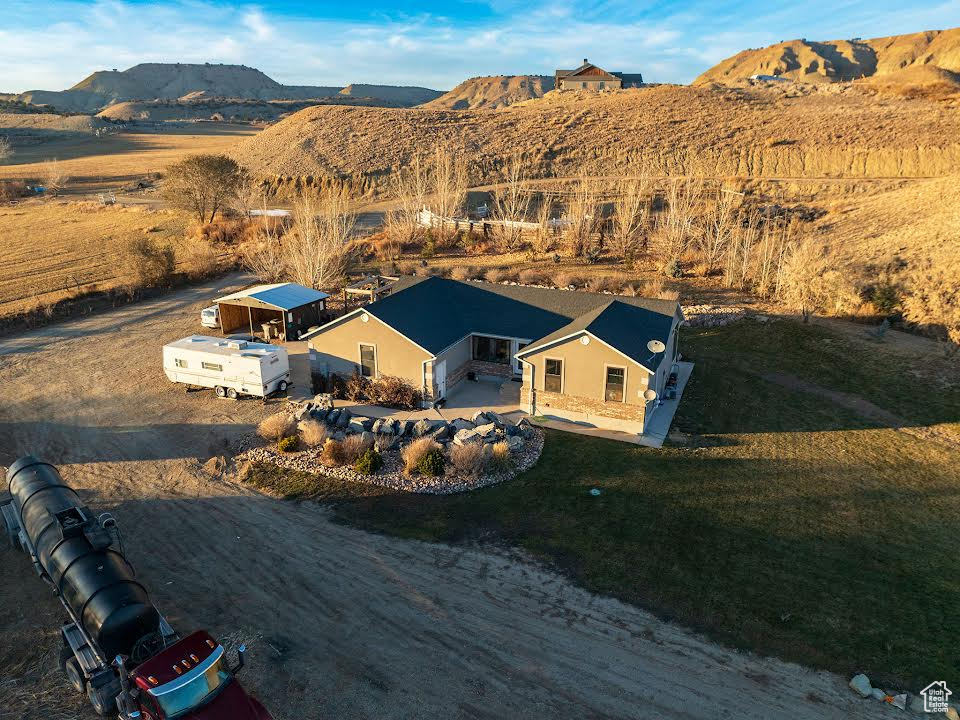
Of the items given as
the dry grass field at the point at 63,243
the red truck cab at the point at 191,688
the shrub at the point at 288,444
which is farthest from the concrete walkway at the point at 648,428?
the dry grass field at the point at 63,243

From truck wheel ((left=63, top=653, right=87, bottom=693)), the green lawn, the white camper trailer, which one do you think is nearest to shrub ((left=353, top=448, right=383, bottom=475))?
the green lawn

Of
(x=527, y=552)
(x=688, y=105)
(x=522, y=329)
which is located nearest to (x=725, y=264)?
(x=522, y=329)

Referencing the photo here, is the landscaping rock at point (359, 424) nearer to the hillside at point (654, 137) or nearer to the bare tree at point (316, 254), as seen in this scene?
the bare tree at point (316, 254)

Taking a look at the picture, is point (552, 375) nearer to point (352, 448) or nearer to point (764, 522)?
point (352, 448)

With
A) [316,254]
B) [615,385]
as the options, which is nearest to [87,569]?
[615,385]

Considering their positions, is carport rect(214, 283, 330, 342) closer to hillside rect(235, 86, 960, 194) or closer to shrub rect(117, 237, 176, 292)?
shrub rect(117, 237, 176, 292)

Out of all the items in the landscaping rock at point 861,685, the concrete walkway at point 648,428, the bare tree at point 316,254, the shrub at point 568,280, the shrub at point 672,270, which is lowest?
the landscaping rock at point 861,685
